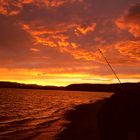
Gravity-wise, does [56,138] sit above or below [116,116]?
below

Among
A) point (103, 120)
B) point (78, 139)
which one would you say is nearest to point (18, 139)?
point (78, 139)

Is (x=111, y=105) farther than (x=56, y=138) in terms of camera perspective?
No

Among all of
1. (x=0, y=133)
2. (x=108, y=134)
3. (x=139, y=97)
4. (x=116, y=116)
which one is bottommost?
(x=0, y=133)

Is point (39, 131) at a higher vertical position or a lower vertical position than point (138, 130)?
lower

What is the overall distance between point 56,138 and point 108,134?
34.7ft

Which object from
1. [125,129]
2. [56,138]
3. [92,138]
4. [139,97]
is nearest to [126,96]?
[139,97]

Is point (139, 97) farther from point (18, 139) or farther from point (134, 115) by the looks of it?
point (18, 139)

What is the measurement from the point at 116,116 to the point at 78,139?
9.56 metres

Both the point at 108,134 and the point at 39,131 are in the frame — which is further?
the point at 39,131

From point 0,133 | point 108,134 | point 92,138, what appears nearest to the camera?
point 108,134

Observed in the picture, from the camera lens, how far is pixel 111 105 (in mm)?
8711

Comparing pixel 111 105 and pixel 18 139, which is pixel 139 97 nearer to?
pixel 111 105

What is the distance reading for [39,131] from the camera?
2155 cm

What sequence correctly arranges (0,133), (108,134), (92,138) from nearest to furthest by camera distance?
Answer: (108,134) → (92,138) → (0,133)
